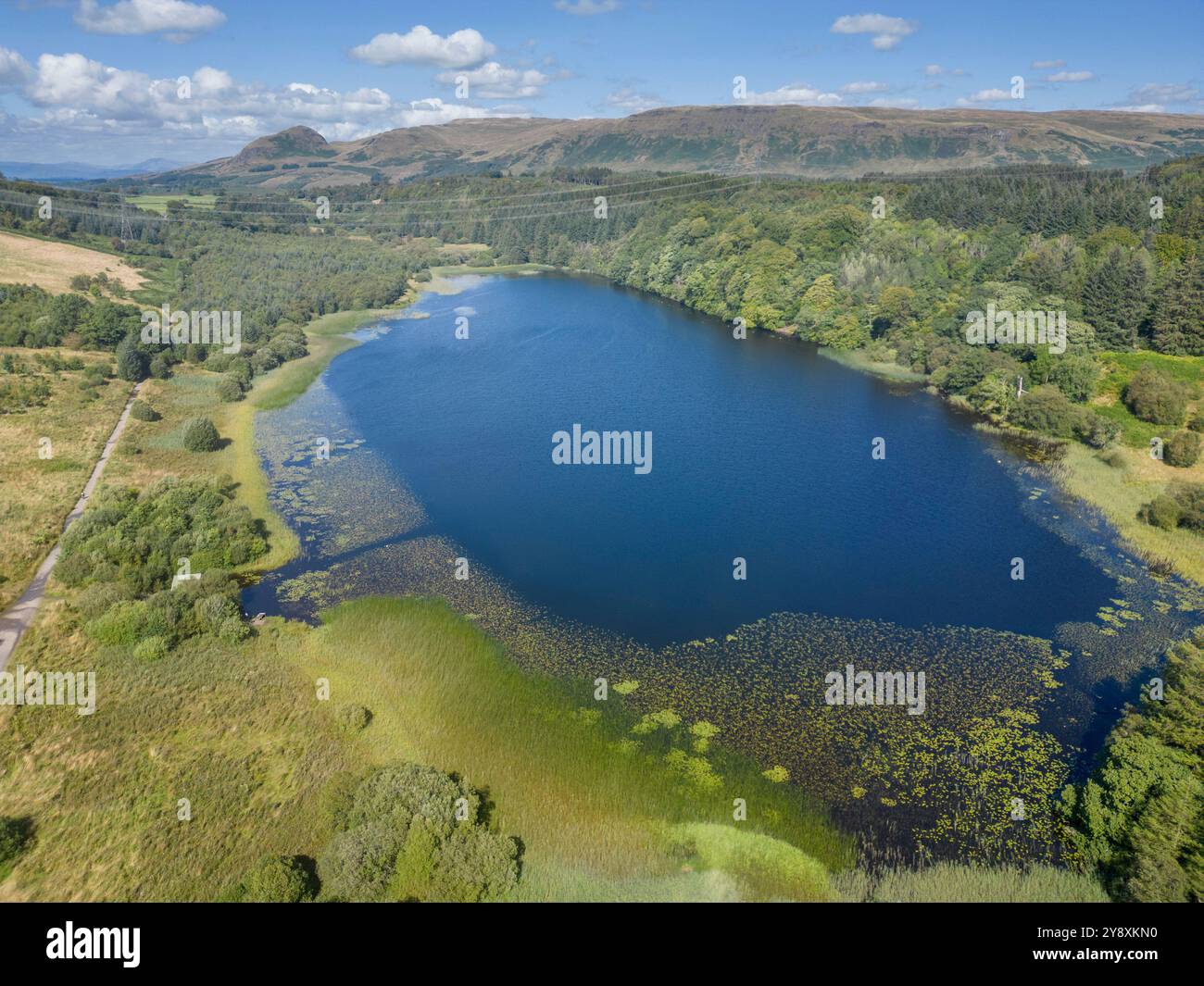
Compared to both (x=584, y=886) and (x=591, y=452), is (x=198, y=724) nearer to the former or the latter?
(x=584, y=886)

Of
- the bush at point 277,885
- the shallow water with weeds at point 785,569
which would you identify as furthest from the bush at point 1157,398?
the bush at point 277,885

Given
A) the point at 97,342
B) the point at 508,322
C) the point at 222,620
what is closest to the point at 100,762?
the point at 222,620

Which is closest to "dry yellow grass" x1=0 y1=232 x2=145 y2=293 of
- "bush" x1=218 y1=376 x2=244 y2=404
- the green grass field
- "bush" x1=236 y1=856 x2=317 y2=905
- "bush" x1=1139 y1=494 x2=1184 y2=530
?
"bush" x1=218 y1=376 x2=244 y2=404

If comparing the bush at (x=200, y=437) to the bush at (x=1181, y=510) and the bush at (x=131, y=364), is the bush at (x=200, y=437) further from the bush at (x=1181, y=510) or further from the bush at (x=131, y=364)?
the bush at (x=1181, y=510)

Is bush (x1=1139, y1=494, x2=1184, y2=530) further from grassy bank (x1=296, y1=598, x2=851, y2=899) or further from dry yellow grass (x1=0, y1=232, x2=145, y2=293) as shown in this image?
dry yellow grass (x1=0, y1=232, x2=145, y2=293)

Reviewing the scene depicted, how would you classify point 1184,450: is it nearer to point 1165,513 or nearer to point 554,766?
point 1165,513

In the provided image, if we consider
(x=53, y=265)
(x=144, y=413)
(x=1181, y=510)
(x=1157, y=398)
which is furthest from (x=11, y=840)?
(x=53, y=265)
